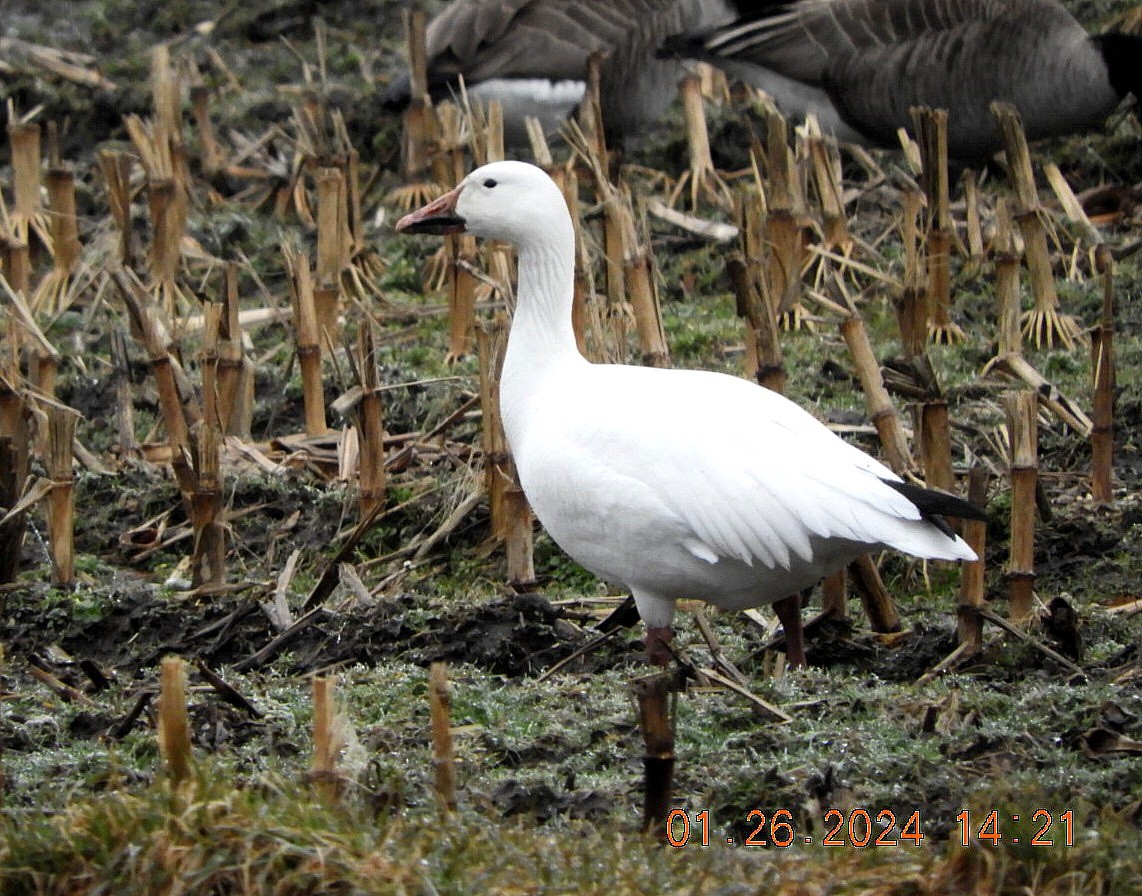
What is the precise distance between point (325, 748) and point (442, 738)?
24 centimetres

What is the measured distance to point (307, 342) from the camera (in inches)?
287

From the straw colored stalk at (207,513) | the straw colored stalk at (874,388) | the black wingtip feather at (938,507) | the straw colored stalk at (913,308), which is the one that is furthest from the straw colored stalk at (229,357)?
the black wingtip feather at (938,507)

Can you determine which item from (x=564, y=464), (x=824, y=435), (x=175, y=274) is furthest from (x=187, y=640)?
(x=175, y=274)

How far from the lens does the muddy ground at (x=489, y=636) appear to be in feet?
14.3

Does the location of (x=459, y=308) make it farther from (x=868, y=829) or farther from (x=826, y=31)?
(x=868, y=829)

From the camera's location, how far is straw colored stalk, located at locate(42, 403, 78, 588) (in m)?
5.89

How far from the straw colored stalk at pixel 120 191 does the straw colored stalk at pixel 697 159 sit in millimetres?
2922

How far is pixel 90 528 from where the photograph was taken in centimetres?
704

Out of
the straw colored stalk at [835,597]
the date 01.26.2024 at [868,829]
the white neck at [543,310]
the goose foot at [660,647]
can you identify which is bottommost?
the date 01.26.2024 at [868,829]

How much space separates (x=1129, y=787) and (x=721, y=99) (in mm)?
7954

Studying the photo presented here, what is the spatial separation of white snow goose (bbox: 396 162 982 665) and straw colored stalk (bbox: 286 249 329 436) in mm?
1833

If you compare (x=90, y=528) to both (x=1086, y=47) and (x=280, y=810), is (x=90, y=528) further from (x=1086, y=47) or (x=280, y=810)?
(x=1086, y=47)

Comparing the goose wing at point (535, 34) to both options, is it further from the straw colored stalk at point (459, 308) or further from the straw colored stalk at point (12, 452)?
the straw colored stalk at point (12, 452)

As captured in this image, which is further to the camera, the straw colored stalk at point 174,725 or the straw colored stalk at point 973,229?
the straw colored stalk at point 973,229
